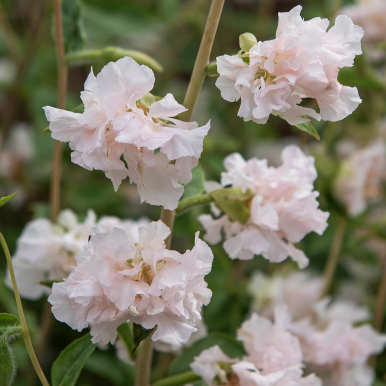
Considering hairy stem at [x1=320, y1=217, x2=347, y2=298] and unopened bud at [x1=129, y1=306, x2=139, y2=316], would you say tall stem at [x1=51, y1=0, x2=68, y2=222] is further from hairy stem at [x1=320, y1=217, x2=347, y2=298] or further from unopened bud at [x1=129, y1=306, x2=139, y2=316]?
hairy stem at [x1=320, y1=217, x2=347, y2=298]

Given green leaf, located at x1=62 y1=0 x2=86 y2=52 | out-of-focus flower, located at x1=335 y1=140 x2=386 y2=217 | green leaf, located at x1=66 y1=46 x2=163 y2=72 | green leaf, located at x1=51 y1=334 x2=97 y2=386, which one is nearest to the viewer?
green leaf, located at x1=51 y1=334 x2=97 y2=386

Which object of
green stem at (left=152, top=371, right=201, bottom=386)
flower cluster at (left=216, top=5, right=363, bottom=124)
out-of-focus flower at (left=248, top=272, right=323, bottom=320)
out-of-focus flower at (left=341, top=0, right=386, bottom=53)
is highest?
flower cluster at (left=216, top=5, right=363, bottom=124)

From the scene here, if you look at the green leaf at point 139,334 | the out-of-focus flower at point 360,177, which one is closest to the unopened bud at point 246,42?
the green leaf at point 139,334

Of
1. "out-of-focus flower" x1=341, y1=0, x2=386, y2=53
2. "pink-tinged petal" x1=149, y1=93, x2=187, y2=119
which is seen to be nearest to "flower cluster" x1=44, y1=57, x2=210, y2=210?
"pink-tinged petal" x1=149, y1=93, x2=187, y2=119

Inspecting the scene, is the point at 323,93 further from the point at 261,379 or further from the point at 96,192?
the point at 96,192

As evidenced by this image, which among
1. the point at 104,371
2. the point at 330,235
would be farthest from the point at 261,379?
the point at 330,235

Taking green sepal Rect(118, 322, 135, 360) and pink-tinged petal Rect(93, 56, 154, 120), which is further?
green sepal Rect(118, 322, 135, 360)
